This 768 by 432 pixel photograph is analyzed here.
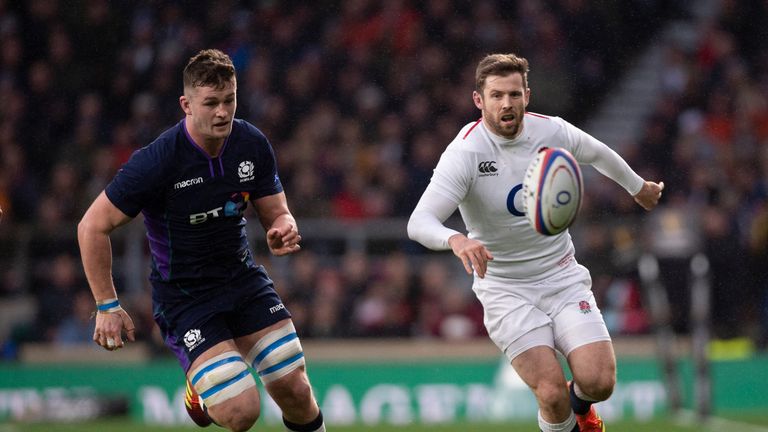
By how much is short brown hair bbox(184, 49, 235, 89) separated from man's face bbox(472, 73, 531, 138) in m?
1.48

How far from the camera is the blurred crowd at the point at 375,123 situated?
13.8 metres

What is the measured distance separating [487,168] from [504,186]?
14 centimetres

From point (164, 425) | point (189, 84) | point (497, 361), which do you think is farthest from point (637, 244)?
point (189, 84)

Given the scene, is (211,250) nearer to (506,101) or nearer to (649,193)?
(506,101)

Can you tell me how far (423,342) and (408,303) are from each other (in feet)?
1.68

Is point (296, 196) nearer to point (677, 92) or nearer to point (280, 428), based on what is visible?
point (280, 428)

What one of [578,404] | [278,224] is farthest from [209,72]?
[578,404]

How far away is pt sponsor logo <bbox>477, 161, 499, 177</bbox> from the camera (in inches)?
277

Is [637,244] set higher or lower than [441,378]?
higher

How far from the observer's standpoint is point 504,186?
7074mm

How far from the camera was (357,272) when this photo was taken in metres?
13.8

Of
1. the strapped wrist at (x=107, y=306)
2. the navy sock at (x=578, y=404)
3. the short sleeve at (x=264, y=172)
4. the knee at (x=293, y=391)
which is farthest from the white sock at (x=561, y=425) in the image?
the strapped wrist at (x=107, y=306)

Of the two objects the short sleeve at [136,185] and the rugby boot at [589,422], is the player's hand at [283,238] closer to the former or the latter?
the short sleeve at [136,185]

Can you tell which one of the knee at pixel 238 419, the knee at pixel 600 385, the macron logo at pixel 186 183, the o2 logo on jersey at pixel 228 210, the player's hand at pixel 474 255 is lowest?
the knee at pixel 600 385
